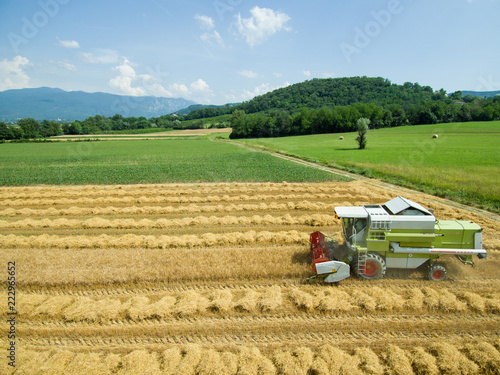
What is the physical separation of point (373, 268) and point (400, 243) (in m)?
1.24

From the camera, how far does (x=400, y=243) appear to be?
28.7 feet

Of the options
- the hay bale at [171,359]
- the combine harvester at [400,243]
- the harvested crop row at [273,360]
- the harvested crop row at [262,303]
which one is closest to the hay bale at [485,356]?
the harvested crop row at [273,360]

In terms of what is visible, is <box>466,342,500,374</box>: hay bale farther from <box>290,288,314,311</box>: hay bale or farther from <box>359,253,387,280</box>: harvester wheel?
<box>290,288,314,311</box>: hay bale

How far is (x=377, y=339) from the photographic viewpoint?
6738 mm

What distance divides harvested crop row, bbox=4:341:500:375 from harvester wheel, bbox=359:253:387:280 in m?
2.71

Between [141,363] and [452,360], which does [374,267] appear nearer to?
[452,360]

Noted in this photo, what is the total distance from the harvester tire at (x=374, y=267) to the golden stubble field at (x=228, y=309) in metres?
0.26

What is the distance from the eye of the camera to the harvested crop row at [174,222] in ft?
48.2

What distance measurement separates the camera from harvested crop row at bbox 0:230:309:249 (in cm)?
1227

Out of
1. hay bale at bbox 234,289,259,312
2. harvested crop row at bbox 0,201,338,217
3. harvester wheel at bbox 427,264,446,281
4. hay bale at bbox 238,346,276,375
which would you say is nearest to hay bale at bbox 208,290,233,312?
hay bale at bbox 234,289,259,312

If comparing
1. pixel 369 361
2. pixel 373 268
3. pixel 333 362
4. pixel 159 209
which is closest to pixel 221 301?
pixel 333 362

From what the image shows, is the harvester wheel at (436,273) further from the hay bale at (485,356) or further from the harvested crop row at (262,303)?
the hay bale at (485,356)

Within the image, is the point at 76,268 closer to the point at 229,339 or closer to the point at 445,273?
the point at 229,339

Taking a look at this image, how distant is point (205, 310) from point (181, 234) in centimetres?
652
